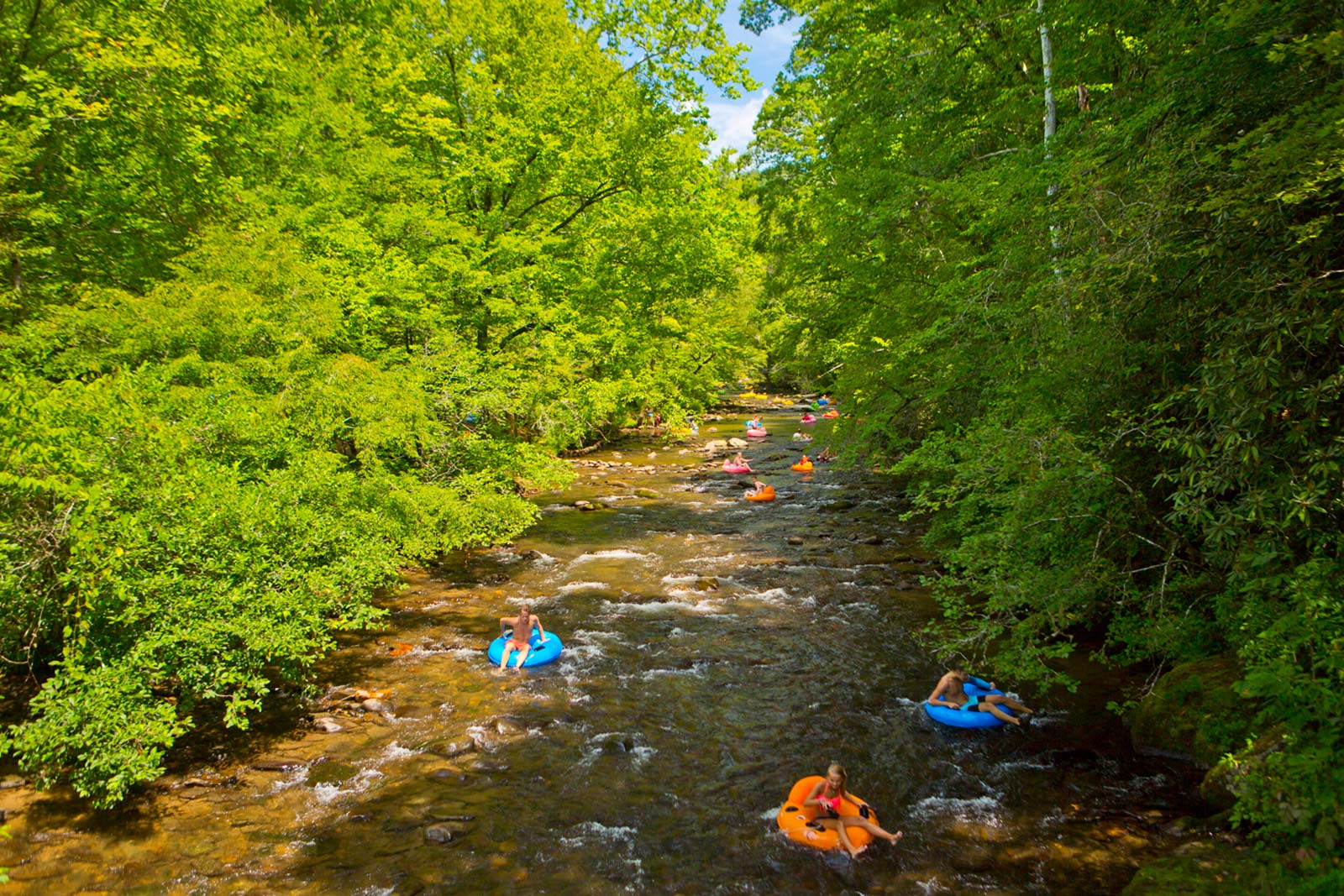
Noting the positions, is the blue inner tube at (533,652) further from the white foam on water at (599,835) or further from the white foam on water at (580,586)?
the white foam on water at (599,835)

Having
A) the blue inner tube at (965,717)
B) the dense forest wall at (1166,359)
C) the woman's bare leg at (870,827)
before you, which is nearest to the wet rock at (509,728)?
the woman's bare leg at (870,827)

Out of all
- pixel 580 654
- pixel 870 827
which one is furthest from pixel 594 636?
pixel 870 827

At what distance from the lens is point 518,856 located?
253 inches

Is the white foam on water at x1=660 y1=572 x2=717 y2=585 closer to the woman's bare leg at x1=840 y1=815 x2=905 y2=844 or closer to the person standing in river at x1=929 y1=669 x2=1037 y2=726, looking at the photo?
the person standing in river at x1=929 y1=669 x2=1037 y2=726

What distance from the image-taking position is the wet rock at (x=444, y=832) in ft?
21.6

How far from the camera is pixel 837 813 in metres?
6.69

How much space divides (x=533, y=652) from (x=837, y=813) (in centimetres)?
539

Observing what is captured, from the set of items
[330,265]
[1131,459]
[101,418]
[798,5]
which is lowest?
[1131,459]

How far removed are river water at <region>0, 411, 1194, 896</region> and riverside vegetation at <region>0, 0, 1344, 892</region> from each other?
906 mm

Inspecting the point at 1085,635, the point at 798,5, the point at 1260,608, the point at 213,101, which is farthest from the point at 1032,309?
the point at 213,101

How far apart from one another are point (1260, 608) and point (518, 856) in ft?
22.8

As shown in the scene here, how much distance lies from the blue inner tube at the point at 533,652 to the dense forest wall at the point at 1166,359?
6091 mm

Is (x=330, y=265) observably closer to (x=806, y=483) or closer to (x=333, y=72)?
(x=333, y=72)

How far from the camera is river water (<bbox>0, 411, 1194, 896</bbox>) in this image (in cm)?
611
